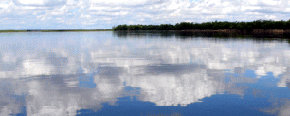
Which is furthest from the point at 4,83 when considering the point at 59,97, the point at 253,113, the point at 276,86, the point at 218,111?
the point at 276,86

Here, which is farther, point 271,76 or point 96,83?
point 271,76

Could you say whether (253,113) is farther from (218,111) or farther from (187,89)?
(187,89)

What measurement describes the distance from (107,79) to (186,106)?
9.49 meters

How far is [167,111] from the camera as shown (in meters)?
14.0

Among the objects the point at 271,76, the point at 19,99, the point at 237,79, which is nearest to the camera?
the point at 19,99

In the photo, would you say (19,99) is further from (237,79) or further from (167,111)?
(237,79)

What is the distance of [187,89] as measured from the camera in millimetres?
18594

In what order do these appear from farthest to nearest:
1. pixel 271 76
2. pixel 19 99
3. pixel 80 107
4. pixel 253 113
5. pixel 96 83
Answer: pixel 271 76
pixel 96 83
pixel 19 99
pixel 80 107
pixel 253 113

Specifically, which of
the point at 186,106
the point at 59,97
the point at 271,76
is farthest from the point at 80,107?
the point at 271,76

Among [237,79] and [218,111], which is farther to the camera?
[237,79]

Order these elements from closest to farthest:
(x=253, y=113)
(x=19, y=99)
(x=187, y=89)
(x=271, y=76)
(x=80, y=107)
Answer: (x=253, y=113) < (x=80, y=107) < (x=19, y=99) < (x=187, y=89) < (x=271, y=76)

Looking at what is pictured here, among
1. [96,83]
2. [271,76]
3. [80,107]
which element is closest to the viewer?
[80,107]

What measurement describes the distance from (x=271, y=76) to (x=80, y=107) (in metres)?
17.6

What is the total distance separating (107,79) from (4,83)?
831 centimetres
